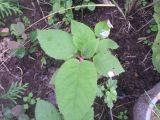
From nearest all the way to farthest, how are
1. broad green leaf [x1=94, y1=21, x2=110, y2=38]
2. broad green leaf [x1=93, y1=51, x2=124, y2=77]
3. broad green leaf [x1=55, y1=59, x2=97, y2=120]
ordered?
broad green leaf [x1=55, y1=59, x2=97, y2=120], broad green leaf [x1=93, y1=51, x2=124, y2=77], broad green leaf [x1=94, y1=21, x2=110, y2=38]

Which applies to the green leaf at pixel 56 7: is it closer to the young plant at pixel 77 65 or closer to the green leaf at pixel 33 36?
the green leaf at pixel 33 36

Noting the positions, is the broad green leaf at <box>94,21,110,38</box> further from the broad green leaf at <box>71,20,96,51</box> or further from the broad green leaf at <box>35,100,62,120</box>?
the broad green leaf at <box>35,100,62,120</box>

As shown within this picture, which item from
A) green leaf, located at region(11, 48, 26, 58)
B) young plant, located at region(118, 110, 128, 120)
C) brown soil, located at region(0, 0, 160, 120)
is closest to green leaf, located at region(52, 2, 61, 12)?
brown soil, located at region(0, 0, 160, 120)

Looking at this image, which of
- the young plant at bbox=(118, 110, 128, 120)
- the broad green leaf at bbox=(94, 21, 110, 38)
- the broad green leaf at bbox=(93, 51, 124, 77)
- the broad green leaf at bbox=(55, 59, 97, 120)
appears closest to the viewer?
the broad green leaf at bbox=(55, 59, 97, 120)

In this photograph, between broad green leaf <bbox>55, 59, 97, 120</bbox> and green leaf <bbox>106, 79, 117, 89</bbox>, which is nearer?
broad green leaf <bbox>55, 59, 97, 120</bbox>

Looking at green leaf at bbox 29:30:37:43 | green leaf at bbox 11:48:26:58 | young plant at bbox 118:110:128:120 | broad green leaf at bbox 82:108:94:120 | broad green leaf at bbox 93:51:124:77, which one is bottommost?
young plant at bbox 118:110:128:120

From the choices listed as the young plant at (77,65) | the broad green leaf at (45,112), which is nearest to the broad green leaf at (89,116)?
the young plant at (77,65)
